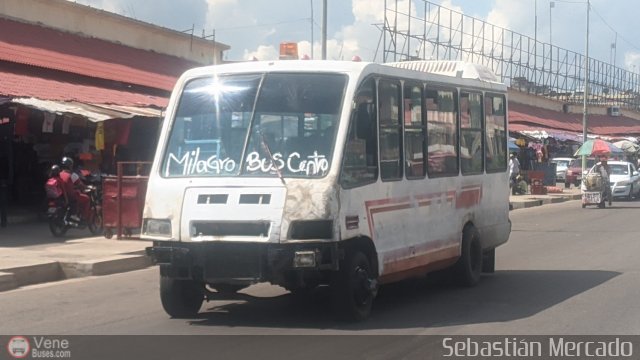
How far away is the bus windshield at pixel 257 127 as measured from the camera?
812cm

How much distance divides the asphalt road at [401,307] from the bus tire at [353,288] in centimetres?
15

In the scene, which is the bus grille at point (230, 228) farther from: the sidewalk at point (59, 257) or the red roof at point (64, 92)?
the red roof at point (64, 92)

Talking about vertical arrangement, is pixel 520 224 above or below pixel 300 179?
below

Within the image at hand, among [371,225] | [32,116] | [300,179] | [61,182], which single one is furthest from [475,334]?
[32,116]

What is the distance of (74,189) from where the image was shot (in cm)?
1705

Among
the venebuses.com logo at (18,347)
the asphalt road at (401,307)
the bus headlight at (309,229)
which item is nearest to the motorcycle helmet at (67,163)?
the asphalt road at (401,307)

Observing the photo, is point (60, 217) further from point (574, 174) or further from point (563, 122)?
point (563, 122)

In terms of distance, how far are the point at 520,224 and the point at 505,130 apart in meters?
10.2

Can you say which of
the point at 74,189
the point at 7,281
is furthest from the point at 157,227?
the point at 74,189

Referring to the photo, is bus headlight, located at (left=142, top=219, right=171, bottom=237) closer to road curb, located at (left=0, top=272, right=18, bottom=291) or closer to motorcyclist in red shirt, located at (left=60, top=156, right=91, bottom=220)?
road curb, located at (left=0, top=272, right=18, bottom=291)

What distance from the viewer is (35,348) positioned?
7.52 m

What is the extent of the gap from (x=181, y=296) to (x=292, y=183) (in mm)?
1832

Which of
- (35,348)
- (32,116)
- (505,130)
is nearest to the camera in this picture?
(35,348)

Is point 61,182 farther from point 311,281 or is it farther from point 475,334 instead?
point 475,334
